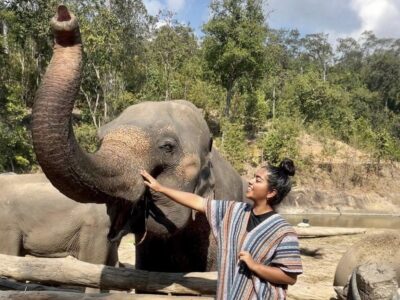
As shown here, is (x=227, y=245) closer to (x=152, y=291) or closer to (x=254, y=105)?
(x=152, y=291)

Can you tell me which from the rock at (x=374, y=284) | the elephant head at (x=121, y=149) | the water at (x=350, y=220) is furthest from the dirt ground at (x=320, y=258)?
the water at (x=350, y=220)

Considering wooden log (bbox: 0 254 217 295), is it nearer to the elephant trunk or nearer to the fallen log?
the elephant trunk

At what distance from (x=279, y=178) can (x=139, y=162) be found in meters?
0.64

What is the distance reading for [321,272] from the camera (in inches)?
315

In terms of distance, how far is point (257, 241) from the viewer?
2.28m

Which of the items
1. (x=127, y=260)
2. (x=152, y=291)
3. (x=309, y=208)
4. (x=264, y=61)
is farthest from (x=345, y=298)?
(x=264, y=61)

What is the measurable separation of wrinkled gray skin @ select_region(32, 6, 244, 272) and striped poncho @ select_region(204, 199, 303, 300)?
34 centimetres

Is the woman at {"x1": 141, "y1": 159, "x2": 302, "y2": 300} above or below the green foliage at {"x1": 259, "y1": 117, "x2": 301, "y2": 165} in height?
below

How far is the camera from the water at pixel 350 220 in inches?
746

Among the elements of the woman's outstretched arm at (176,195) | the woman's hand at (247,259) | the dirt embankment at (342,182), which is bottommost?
the woman's hand at (247,259)

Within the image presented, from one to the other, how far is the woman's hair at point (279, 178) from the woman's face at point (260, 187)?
18 millimetres

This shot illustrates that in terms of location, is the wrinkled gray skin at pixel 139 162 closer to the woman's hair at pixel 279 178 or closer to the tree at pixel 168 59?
the woman's hair at pixel 279 178

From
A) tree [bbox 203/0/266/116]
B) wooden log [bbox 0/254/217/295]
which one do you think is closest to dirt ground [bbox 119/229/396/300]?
wooden log [bbox 0/254/217/295]

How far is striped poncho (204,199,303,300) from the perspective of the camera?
7.38ft
